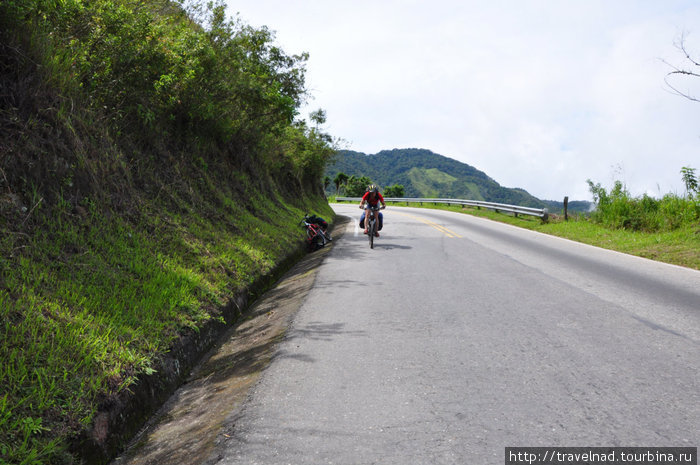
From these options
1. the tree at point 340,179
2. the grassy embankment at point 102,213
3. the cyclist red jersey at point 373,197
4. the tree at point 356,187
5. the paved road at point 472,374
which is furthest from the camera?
the tree at point 340,179

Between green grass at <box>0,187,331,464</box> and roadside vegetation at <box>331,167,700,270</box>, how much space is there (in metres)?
10.3

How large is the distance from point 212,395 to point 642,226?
1680 centimetres

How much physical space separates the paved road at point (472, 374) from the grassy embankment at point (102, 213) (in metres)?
1.25

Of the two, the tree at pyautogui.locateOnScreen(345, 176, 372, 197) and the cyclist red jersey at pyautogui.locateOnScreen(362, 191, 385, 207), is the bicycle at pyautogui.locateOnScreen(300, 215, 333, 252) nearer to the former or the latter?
the cyclist red jersey at pyautogui.locateOnScreen(362, 191, 385, 207)

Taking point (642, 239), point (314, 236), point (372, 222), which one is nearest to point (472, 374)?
point (372, 222)

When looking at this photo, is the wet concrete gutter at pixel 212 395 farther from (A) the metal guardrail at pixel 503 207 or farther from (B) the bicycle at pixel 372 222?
(A) the metal guardrail at pixel 503 207

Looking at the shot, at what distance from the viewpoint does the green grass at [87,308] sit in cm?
286

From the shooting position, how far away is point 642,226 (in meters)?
15.6

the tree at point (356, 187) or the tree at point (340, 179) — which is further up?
the tree at point (340, 179)

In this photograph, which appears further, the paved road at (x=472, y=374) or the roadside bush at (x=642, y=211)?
the roadside bush at (x=642, y=211)

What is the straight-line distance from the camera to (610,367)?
3.70 m

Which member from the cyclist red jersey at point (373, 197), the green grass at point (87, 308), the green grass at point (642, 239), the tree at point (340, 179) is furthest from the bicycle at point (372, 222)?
the tree at point (340, 179)

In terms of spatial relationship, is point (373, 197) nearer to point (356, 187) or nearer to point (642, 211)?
point (642, 211)

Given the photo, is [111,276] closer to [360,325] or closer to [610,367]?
[360,325]
